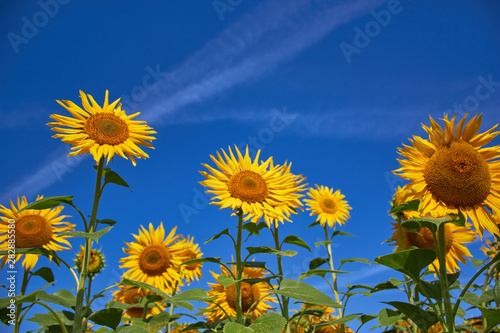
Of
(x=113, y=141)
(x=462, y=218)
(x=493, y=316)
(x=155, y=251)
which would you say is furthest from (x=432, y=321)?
(x=155, y=251)

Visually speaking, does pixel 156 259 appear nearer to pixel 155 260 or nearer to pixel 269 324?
pixel 155 260

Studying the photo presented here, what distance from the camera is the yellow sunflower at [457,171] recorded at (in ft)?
9.14

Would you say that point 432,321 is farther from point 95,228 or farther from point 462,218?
point 95,228

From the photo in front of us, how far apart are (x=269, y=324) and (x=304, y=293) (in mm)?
314

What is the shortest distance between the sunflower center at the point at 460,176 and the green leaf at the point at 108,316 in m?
2.49

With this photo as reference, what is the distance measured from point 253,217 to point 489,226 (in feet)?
6.64

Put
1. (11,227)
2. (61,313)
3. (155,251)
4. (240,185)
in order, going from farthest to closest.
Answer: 1. (155,251)
2. (11,227)
3. (240,185)
4. (61,313)

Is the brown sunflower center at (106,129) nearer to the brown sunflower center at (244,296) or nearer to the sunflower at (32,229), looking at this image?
the sunflower at (32,229)

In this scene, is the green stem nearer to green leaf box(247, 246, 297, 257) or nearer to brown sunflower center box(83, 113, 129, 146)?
brown sunflower center box(83, 113, 129, 146)

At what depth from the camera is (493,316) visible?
2.28 meters

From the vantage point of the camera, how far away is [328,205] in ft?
21.5

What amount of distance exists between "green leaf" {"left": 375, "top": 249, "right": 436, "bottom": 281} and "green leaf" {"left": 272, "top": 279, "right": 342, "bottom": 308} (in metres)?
0.42

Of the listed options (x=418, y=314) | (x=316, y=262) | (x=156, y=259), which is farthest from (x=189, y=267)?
(x=418, y=314)

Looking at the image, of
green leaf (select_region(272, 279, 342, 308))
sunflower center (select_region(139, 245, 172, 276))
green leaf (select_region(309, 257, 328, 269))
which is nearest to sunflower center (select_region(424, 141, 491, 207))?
green leaf (select_region(272, 279, 342, 308))
